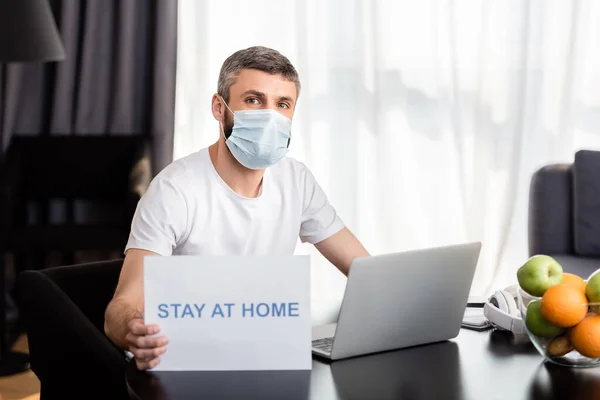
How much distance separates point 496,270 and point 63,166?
213 cm

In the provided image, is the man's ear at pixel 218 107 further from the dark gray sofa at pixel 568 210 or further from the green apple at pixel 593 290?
the dark gray sofa at pixel 568 210

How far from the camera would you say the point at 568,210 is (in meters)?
3.59

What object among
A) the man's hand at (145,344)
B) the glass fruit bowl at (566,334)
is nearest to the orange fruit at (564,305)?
the glass fruit bowl at (566,334)

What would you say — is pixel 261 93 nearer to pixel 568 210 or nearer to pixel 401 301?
pixel 401 301

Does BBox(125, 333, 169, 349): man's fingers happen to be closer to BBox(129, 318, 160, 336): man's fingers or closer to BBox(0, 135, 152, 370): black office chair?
BBox(129, 318, 160, 336): man's fingers

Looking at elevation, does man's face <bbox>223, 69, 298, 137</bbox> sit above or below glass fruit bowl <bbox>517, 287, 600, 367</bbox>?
above

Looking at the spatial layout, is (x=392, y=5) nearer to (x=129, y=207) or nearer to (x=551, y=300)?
(x=129, y=207)

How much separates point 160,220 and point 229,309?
59 cm

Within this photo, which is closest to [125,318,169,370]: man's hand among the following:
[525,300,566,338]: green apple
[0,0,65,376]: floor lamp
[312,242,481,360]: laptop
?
[312,242,481,360]: laptop

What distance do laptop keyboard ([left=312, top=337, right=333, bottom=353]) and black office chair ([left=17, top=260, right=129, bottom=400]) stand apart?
1.23 feet

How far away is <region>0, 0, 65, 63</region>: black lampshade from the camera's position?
3.58 meters

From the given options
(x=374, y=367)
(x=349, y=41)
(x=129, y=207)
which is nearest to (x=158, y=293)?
(x=374, y=367)

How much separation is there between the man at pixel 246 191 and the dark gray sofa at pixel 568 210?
1411 millimetres

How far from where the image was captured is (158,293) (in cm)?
158
